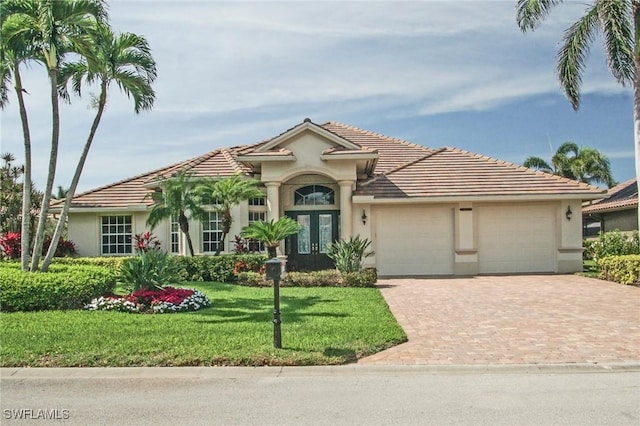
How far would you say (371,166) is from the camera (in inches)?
803

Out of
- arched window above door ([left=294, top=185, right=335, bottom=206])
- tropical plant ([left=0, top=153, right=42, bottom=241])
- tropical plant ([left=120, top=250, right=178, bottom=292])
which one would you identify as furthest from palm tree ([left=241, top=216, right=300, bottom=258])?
tropical plant ([left=0, top=153, right=42, bottom=241])

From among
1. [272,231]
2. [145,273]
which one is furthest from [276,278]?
[272,231]

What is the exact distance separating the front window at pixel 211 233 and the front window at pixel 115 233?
10.5ft

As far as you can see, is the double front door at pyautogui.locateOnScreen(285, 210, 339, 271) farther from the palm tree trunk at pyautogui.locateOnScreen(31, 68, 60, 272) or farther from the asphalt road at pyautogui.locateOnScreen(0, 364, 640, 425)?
the asphalt road at pyautogui.locateOnScreen(0, 364, 640, 425)

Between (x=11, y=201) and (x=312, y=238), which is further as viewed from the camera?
(x=11, y=201)

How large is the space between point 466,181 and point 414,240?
3079 mm

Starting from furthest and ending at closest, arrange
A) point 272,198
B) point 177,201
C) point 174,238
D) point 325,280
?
point 174,238
point 272,198
point 177,201
point 325,280

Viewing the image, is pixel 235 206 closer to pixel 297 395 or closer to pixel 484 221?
pixel 484 221

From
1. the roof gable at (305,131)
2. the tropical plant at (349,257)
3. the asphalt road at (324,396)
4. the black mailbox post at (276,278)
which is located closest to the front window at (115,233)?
the roof gable at (305,131)

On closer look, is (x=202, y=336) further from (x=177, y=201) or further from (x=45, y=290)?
(x=177, y=201)

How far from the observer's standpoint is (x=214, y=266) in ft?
57.7

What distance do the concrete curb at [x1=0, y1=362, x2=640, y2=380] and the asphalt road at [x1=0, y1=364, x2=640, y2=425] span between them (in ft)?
0.05

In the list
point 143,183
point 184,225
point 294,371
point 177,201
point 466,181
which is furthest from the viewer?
point 143,183

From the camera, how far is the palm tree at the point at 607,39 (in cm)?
1702
